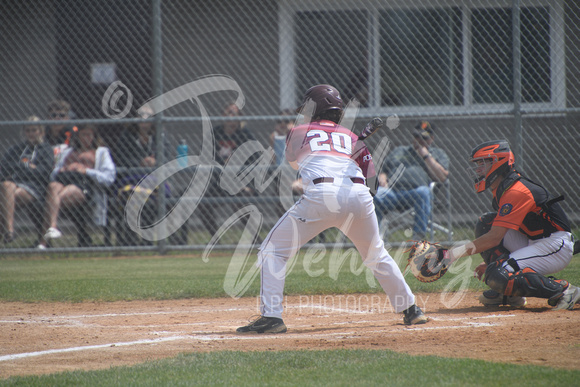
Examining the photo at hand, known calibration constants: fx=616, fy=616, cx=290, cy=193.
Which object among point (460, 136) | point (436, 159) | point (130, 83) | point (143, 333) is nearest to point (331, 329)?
point (143, 333)

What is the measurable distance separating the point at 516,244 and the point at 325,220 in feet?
5.68

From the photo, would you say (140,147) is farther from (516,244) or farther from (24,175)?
(516,244)

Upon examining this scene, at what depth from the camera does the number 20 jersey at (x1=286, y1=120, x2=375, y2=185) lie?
425 centimetres

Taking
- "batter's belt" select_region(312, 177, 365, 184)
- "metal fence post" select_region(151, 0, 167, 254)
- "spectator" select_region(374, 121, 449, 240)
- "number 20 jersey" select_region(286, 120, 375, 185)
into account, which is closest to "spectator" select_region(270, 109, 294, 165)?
"spectator" select_region(374, 121, 449, 240)

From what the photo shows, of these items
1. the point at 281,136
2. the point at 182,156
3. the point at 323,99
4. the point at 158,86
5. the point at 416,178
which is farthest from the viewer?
the point at 281,136

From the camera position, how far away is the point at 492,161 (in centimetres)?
482

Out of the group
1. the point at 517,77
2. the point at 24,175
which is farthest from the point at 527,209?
the point at 24,175

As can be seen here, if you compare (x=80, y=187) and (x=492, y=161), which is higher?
(x=80, y=187)

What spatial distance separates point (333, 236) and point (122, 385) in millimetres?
6483

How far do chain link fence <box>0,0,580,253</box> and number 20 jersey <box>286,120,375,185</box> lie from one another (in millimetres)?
3713

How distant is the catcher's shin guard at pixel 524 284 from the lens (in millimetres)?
4523

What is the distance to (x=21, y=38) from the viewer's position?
35.4ft

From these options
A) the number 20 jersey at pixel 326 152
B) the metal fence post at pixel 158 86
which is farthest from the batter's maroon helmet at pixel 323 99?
the metal fence post at pixel 158 86

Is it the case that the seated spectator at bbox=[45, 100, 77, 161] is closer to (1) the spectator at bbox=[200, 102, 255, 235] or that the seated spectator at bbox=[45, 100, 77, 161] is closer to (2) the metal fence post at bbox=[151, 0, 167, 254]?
(2) the metal fence post at bbox=[151, 0, 167, 254]
